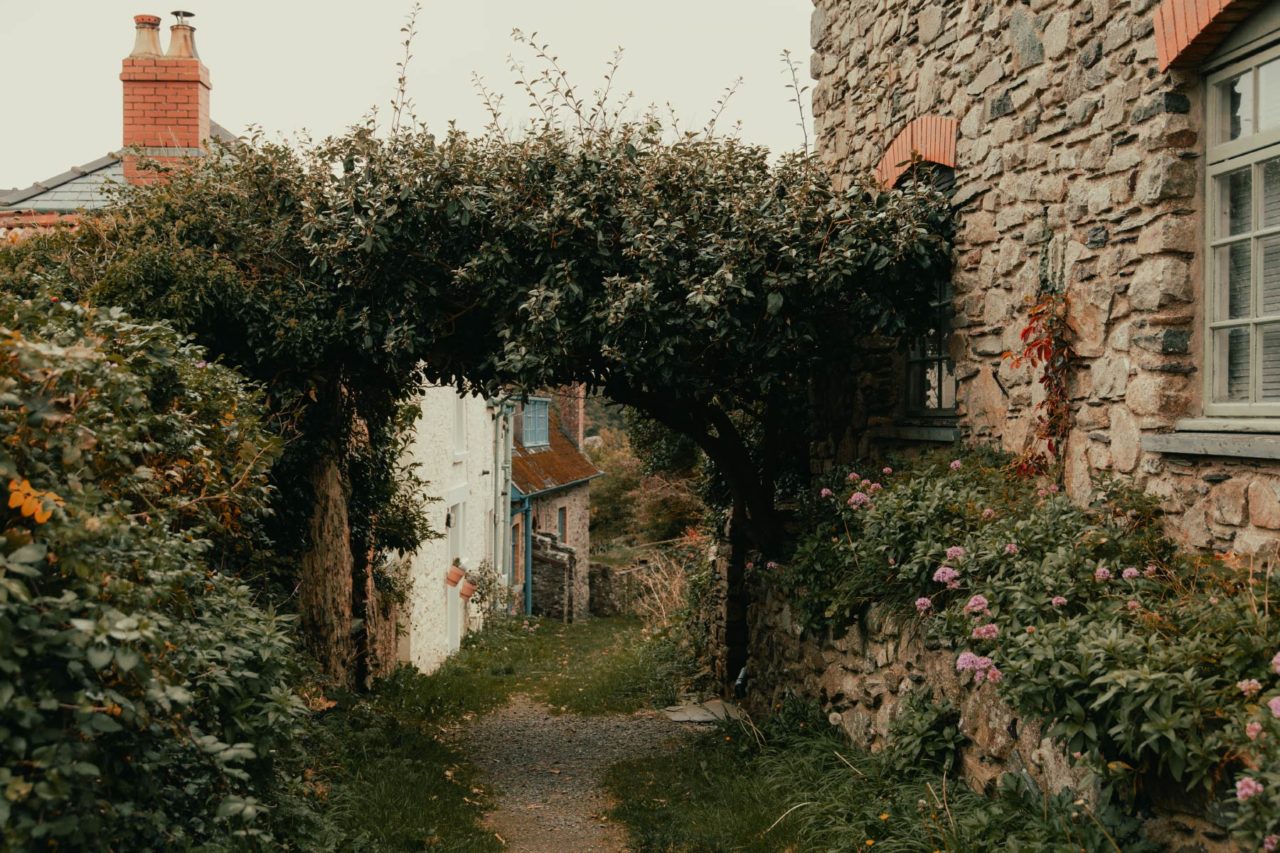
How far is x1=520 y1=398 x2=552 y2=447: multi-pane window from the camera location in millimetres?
26938

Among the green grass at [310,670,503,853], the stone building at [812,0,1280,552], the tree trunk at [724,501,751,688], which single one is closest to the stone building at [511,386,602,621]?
the tree trunk at [724,501,751,688]

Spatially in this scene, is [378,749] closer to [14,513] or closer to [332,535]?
[332,535]

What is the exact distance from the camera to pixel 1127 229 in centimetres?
520

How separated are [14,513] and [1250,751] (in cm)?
361

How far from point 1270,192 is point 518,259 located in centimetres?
472

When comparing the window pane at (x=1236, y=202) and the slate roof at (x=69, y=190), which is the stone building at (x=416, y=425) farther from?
the window pane at (x=1236, y=202)

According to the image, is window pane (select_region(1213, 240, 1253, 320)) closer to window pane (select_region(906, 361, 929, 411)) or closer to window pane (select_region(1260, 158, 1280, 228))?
window pane (select_region(1260, 158, 1280, 228))

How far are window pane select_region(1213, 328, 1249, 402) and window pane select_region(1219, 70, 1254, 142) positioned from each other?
906 millimetres

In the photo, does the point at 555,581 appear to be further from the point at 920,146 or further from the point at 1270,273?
the point at 1270,273

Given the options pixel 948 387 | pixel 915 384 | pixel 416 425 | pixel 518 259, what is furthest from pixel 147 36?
pixel 948 387

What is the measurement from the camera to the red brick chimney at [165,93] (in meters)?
11.2

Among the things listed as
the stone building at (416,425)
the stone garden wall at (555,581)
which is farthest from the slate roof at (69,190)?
the stone garden wall at (555,581)

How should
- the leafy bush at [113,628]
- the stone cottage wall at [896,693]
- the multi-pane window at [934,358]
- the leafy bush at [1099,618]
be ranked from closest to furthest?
the leafy bush at [113,628] < the leafy bush at [1099,618] < the stone cottage wall at [896,693] < the multi-pane window at [934,358]

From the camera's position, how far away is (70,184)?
483 inches
